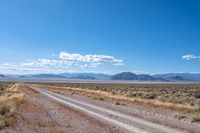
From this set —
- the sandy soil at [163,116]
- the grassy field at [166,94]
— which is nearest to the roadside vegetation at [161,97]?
the grassy field at [166,94]

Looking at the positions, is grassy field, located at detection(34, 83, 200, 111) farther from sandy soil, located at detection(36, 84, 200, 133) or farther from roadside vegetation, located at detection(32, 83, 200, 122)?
sandy soil, located at detection(36, 84, 200, 133)

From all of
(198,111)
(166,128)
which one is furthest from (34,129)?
(198,111)

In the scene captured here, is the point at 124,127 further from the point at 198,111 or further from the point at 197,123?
the point at 198,111

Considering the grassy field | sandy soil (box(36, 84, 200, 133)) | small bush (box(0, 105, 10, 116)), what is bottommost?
sandy soil (box(36, 84, 200, 133))

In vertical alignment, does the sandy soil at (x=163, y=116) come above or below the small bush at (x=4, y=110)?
below

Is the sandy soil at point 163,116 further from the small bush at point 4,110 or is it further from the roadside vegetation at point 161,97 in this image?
the small bush at point 4,110

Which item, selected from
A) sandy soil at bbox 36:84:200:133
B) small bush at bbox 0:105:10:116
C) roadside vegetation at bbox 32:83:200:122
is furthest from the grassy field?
small bush at bbox 0:105:10:116

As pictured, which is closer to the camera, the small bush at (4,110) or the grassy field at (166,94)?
the small bush at (4,110)

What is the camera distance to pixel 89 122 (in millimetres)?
20891

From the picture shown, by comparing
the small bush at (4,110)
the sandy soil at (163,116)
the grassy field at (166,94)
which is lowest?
the sandy soil at (163,116)

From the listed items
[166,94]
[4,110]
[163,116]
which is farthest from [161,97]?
[4,110]

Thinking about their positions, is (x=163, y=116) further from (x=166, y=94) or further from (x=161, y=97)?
(x=166, y=94)

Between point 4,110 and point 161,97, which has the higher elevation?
point 161,97

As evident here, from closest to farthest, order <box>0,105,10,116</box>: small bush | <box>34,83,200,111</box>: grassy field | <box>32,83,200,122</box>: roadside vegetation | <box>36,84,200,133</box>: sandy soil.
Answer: <box>36,84,200,133</box>: sandy soil → <box>0,105,10,116</box>: small bush → <box>32,83,200,122</box>: roadside vegetation → <box>34,83,200,111</box>: grassy field
